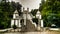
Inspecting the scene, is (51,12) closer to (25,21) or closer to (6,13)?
(25,21)

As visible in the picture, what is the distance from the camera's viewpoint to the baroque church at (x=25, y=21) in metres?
1.99

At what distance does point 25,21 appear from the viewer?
2.01 meters

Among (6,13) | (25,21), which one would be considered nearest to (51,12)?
(25,21)

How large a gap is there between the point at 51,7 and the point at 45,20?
0.19 metres

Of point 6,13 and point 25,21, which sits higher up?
point 6,13

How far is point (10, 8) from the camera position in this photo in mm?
2018

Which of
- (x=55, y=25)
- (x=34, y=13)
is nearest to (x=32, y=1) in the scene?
(x=34, y=13)

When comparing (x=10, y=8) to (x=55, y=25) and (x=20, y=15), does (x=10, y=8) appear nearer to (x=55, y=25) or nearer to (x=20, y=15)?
(x=20, y=15)

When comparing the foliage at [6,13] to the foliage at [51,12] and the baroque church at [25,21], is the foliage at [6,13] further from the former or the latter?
the foliage at [51,12]

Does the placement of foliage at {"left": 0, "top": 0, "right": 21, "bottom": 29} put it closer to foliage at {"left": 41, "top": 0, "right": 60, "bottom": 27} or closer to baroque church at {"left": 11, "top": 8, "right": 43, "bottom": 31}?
baroque church at {"left": 11, "top": 8, "right": 43, "bottom": 31}

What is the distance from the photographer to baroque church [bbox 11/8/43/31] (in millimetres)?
1985

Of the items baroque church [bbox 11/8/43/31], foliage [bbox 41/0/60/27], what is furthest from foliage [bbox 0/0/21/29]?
foliage [bbox 41/0/60/27]

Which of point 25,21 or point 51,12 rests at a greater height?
point 51,12

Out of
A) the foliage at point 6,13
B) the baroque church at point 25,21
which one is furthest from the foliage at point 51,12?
the foliage at point 6,13
